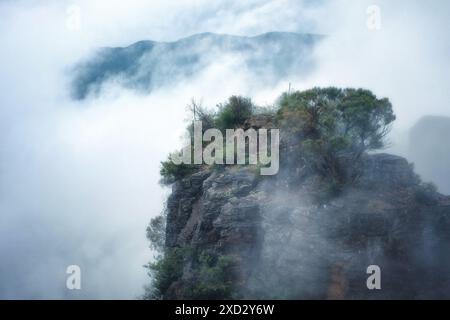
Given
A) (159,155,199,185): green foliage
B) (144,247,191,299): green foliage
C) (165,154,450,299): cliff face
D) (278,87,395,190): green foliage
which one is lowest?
(144,247,191,299): green foliage

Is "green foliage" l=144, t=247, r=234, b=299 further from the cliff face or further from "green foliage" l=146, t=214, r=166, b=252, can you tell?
"green foliage" l=146, t=214, r=166, b=252

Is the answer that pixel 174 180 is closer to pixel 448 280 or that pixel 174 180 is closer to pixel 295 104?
pixel 295 104

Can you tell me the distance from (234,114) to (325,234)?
1018 cm

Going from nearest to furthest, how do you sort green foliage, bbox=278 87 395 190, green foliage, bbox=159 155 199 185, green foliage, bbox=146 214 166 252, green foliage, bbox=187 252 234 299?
1. green foliage, bbox=187 252 234 299
2. green foliage, bbox=278 87 395 190
3. green foliage, bbox=159 155 199 185
4. green foliage, bbox=146 214 166 252

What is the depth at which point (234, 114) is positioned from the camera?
28.4 meters

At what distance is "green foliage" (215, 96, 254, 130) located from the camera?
92.9 ft

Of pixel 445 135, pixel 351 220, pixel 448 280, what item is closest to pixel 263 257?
pixel 351 220

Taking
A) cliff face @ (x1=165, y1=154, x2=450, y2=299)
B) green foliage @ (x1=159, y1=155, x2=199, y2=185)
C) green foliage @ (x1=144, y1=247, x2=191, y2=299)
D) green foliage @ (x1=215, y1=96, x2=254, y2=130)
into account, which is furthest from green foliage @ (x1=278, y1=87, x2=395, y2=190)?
green foliage @ (x1=144, y1=247, x2=191, y2=299)

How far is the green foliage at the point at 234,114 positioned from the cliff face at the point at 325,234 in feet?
15.2

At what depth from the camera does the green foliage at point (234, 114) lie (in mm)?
28328

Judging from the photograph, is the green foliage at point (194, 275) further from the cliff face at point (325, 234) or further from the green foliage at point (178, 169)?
the green foliage at point (178, 169)

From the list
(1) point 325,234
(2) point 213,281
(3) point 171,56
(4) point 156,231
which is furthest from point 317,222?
(3) point 171,56

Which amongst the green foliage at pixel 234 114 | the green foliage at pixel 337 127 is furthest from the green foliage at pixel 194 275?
the green foliage at pixel 234 114

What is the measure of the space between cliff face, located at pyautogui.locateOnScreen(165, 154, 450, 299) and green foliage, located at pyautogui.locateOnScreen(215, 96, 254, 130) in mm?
4627
